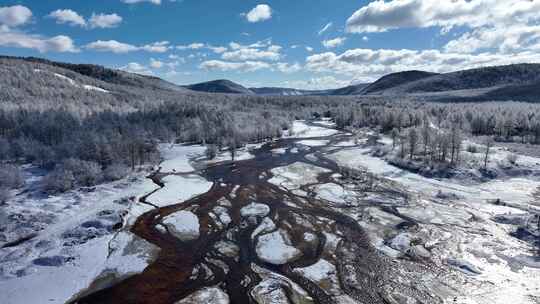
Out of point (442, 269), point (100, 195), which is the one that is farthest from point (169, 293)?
point (100, 195)

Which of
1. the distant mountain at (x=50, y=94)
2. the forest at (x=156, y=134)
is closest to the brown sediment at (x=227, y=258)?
the forest at (x=156, y=134)

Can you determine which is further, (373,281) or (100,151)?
(100,151)

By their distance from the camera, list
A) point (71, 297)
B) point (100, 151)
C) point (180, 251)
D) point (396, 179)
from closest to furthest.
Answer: point (71, 297), point (180, 251), point (396, 179), point (100, 151)

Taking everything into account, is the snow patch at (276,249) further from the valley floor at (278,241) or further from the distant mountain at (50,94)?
the distant mountain at (50,94)

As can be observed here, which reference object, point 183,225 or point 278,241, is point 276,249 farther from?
point 183,225

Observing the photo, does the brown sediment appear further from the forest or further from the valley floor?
the forest

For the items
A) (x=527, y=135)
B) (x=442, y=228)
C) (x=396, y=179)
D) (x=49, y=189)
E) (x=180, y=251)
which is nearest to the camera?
(x=180, y=251)

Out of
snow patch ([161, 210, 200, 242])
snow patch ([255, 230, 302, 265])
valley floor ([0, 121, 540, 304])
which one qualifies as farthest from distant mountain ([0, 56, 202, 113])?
snow patch ([255, 230, 302, 265])

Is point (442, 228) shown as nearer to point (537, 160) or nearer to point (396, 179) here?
point (396, 179)

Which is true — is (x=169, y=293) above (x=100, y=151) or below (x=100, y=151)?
below
